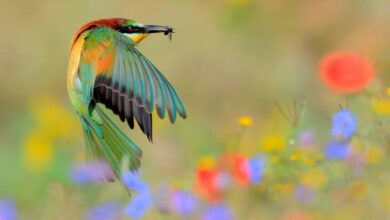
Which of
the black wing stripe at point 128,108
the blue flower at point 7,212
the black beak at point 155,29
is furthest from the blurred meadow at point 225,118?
the black beak at point 155,29

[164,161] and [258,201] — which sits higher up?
[164,161]

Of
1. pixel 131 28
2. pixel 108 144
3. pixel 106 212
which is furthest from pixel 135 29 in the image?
pixel 106 212

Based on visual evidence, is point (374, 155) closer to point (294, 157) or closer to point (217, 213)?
point (294, 157)

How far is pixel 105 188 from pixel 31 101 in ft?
6.85

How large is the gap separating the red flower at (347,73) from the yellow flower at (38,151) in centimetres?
91

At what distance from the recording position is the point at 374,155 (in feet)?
9.55

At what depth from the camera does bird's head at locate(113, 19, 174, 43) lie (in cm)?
314

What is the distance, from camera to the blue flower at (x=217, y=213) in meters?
2.92

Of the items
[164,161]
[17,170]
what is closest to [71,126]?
[17,170]

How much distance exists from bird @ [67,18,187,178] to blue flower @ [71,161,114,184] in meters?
0.04

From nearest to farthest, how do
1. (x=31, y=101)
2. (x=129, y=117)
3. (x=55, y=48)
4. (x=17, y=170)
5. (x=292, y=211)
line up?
1. (x=129, y=117)
2. (x=292, y=211)
3. (x=17, y=170)
4. (x=31, y=101)
5. (x=55, y=48)

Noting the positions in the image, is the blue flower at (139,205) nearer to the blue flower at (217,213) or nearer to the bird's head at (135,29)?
the blue flower at (217,213)

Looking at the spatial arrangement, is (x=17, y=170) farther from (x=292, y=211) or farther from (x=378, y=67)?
(x=292, y=211)

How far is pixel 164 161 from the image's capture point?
3.99 m
